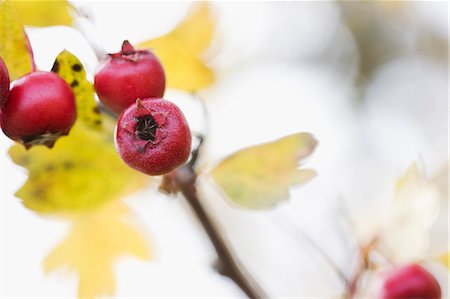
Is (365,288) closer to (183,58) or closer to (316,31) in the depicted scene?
(183,58)

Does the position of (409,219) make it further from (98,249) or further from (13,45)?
(13,45)

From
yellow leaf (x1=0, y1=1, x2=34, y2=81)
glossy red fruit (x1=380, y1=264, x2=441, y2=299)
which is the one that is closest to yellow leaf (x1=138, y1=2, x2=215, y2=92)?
yellow leaf (x1=0, y1=1, x2=34, y2=81)

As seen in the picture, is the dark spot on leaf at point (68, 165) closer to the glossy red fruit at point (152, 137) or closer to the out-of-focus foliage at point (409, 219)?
the glossy red fruit at point (152, 137)

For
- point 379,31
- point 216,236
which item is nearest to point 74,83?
point 216,236

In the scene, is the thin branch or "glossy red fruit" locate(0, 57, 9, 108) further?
the thin branch

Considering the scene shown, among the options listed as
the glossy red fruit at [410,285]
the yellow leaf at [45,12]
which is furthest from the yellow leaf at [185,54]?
the glossy red fruit at [410,285]

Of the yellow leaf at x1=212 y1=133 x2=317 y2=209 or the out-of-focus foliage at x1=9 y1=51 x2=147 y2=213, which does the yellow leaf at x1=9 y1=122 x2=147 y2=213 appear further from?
the yellow leaf at x1=212 y1=133 x2=317 y2=209

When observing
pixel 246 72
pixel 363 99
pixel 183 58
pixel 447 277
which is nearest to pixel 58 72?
pixel 183 58
